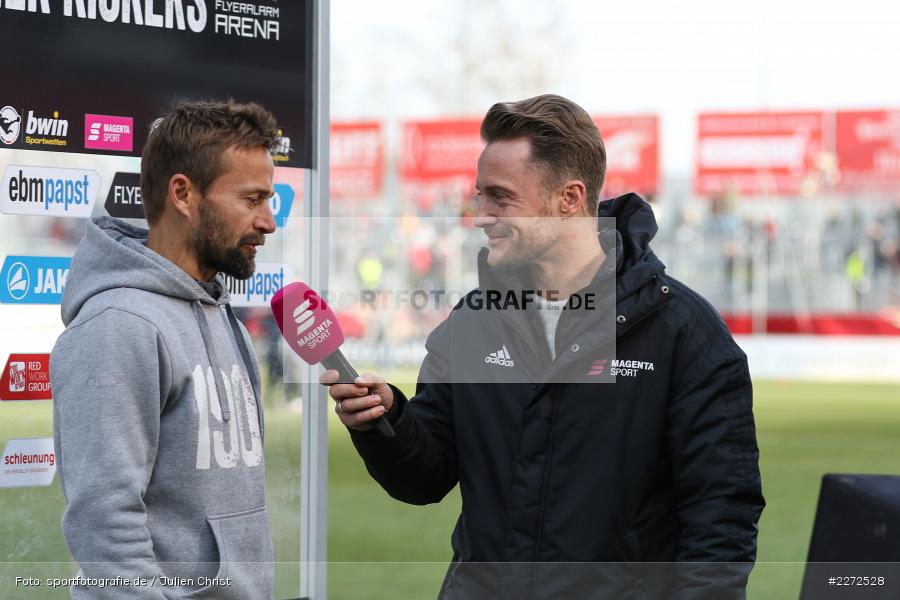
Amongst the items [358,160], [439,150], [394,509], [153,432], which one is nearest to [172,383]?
[153,432]

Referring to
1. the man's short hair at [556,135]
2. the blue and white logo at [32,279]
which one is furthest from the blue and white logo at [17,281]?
the man's short hair at [556,135]

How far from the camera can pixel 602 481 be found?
9.27ft

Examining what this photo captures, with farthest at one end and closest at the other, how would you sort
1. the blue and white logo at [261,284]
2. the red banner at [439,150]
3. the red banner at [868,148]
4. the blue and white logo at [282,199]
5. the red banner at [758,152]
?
the red banner at [439,150] < the red banner at [758,152] < the red banner at [868,148] < the blue and white logo at [282,199] < the blue and white logo at [261,284]

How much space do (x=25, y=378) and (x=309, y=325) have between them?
1.76 m

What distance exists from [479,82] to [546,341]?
40.4 metres

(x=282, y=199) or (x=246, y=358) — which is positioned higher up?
(x=282, y=199)

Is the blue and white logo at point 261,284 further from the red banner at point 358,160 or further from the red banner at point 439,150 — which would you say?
the red banner at point 358,160

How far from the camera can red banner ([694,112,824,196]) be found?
27.3 m

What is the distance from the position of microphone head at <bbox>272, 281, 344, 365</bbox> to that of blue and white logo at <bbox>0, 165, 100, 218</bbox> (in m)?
1.63

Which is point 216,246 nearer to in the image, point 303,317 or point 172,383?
point 303,317

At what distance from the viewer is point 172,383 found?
261 centimetres

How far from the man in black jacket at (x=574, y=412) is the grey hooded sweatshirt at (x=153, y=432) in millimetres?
289

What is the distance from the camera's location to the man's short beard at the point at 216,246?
2.83m

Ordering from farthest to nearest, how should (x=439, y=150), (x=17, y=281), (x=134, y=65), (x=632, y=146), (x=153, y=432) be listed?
1. (x=439, y=150)
2. (x=632, y=146)
3. (x=134, y=65)
4. (x=17, y=281)
5. (x=153, y=432)
